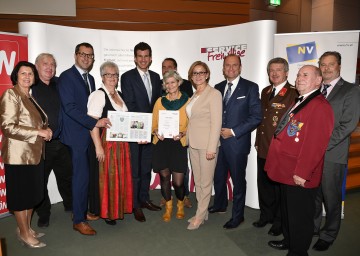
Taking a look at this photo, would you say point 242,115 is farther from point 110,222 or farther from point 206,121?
point 110,222

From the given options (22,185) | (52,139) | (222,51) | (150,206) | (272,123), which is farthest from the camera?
(222,51)

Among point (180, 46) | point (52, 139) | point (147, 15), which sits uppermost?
point (147, 15)

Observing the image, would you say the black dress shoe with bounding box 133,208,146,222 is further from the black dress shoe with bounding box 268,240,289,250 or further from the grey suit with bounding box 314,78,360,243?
the grey suit with bounding box 314,78,360,243

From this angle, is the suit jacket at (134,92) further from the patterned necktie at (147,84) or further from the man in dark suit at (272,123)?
the man in dark suit at (272,123)

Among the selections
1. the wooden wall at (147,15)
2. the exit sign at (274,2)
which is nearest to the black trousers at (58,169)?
the wooden wall at (147,15)

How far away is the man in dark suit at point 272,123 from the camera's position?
3.03m

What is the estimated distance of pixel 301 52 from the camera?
3627 millimetres

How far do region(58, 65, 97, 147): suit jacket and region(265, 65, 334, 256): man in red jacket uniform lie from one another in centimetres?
185

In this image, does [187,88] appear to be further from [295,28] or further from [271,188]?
[295,28]

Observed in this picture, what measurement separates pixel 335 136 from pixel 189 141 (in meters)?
1.44

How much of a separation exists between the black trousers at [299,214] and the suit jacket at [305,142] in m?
0.09

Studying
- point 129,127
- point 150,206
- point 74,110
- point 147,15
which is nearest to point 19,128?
point 74,110

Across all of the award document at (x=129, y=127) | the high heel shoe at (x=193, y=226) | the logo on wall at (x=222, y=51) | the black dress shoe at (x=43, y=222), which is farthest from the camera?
the logo on wall at (x=222, y=51)

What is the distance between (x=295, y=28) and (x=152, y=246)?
8137mm
